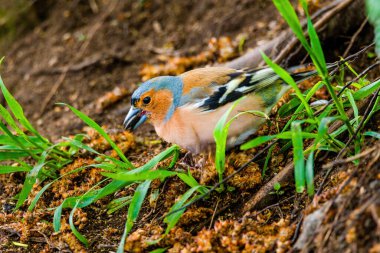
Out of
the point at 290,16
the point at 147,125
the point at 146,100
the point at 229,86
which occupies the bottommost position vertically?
the point at 147,125

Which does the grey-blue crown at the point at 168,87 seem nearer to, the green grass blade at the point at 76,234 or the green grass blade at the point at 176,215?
the green grass blade at the point at 176,215

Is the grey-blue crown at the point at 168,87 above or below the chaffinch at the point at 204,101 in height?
above

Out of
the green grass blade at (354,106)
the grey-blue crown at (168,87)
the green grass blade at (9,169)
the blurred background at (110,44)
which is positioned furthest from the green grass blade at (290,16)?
the green grass blade at (9,169)

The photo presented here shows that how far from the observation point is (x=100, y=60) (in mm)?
6383

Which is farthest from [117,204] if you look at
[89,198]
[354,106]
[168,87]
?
[354,106]

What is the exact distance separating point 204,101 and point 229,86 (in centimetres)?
22

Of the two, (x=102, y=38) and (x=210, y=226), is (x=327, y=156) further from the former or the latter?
(x=102, y=38)

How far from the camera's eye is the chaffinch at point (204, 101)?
3.58 m

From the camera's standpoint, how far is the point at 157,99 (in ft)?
12.8

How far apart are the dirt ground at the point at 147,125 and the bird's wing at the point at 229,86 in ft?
1.38

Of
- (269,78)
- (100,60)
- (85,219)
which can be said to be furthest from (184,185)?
(100,60)

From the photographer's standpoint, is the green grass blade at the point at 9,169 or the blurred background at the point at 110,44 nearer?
the green grass blade at the point at 9,169

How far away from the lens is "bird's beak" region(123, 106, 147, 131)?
4004 mm

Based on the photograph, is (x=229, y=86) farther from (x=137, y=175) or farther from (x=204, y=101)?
(x=137, y=175)
